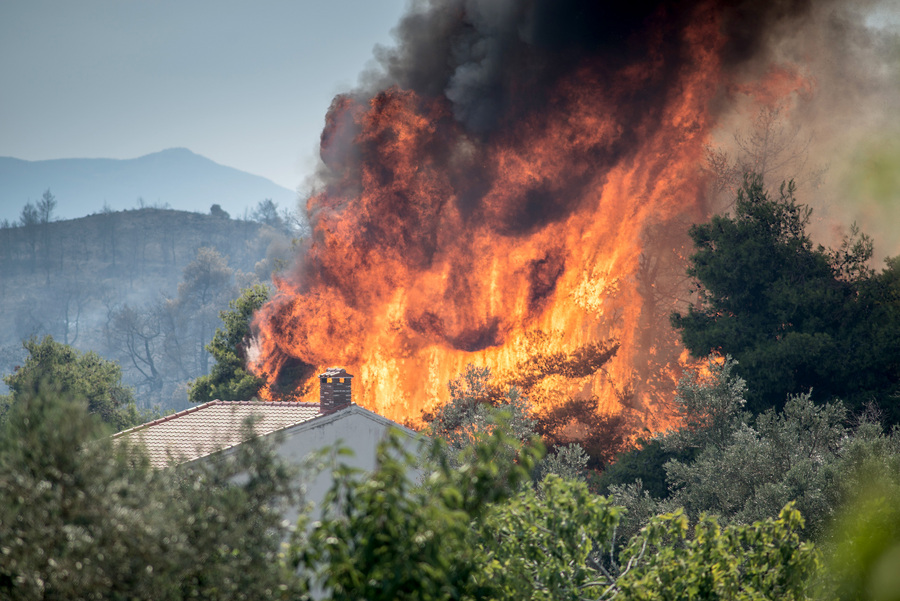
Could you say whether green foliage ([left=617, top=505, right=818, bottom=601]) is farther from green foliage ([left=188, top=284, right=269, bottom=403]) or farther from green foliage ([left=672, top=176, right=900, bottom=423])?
green foliage ([left=188, top=284, right=269, bottom=403])

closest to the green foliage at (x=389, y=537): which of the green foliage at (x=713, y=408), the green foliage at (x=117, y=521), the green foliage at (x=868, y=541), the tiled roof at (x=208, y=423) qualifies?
the green foliage at (x=117, y=521)

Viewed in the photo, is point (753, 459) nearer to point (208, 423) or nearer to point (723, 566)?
point (723, 566)

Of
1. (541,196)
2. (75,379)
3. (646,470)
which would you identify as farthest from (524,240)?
(75,379)

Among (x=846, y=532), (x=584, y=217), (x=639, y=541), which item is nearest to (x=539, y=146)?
(x=584, y=217)

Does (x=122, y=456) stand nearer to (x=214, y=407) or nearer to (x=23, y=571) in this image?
(x=23, y=571)

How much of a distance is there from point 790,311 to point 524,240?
1252 cm

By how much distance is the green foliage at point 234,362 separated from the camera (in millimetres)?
50031

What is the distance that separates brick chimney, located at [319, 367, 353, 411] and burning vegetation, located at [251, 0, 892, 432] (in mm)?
14343

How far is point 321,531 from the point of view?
8.19m

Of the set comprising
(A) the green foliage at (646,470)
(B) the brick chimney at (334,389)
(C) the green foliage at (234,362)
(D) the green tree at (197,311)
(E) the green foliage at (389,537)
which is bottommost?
(A) the green foliage at (646,470)

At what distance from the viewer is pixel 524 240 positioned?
40500mm

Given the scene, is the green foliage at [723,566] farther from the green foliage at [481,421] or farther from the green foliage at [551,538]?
the green foliage at [481,421]

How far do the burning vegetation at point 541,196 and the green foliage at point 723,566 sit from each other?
26087 millimetres

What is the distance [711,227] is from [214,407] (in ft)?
70.9
